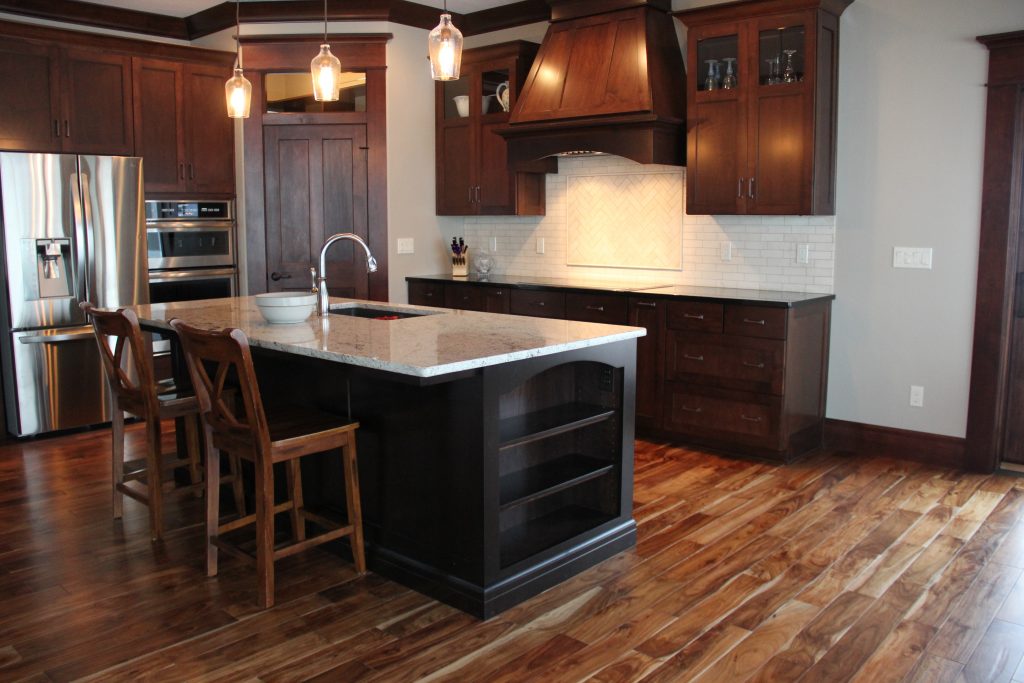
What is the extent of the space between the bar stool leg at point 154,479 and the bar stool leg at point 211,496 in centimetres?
50

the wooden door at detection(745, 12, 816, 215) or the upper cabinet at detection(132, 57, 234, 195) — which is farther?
the upper cabinet at detection(132, 57, 234, 195)

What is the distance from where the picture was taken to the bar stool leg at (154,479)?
368 cm

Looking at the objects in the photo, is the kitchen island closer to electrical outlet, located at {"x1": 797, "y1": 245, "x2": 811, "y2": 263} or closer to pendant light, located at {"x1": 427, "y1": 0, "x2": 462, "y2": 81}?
pendant light, located at {"x1": 427, "y1": 0, "x2": 462, "y2": 81}

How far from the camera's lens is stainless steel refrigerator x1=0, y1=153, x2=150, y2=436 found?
531cm

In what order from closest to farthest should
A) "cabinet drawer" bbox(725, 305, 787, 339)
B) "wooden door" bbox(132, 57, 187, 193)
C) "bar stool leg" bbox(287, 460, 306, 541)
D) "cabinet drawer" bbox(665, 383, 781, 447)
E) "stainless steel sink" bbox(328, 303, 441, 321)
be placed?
"bar stool leg" bbox(287, 460, 306, 541)
"stainless steel sink" bbox(328, 303, 441, 321)
"cabinet drawer" bbox(725, 305, 787, 339)
"cabinet drawer" bbox(665, 383, 781, 447)
"wooden door" bbox(132, 57, 187, 193)

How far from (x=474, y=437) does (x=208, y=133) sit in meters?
4.26

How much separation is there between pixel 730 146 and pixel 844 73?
2.41ft

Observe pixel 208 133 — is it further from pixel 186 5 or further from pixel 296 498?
pixel 296 498

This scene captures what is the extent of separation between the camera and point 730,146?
16.7 ft

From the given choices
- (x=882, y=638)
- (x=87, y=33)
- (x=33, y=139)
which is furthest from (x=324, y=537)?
(x=87, y=33)

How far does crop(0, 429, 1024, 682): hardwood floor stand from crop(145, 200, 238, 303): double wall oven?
2.13 m

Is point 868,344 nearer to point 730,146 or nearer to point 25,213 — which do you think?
point 730,146

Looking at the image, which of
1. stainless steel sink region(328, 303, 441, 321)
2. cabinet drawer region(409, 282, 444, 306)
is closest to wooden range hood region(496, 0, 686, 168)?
cabinet drawer region(409, 282, 444, 306)

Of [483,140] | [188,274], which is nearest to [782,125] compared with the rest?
[483,140]
